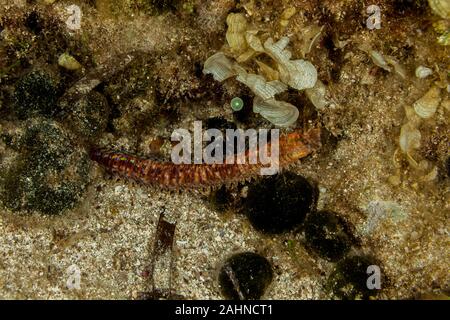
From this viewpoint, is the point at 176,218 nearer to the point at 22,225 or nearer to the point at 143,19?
A: the point at 22,225

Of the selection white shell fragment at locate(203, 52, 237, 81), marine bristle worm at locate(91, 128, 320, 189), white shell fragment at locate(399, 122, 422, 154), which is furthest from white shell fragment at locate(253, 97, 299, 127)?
white shell fragment at locate(399, 122, 422, 154)

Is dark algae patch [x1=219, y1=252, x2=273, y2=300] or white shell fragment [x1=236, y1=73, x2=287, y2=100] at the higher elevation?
white shell fragment [x1=236, y1=73, x2=287, y2=100]

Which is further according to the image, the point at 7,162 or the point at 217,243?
the point at 217,243

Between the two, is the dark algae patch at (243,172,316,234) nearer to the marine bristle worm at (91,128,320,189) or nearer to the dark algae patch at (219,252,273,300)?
the marine bristle worm at (91,128,320,189)

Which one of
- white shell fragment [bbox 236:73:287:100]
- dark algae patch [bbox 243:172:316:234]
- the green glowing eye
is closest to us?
white shell fragment [bbox 236:73:287:100]

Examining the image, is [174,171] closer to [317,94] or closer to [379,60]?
[317,94]

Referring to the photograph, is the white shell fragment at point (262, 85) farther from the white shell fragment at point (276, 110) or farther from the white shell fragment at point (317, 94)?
the white shell fragment at point (317, 94)

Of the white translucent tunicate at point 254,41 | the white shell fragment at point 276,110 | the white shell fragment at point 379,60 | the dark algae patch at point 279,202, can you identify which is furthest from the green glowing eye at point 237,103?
the white shell fragment at point 379,60

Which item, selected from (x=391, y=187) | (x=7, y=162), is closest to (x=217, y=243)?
(x=391, y=187)
